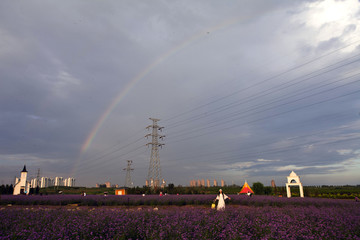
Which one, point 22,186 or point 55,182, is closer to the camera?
point 22,186

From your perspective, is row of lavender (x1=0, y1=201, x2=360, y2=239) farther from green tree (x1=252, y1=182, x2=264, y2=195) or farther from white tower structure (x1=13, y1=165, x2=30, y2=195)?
white tower structure (x1=13, y1=165, x2=30, y2=195)

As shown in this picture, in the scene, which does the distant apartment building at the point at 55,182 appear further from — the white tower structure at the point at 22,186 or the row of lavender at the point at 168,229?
the row of lavender at the point at 168,229

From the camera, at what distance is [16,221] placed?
5.59 m

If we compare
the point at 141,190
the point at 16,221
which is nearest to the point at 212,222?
the point at 16,221

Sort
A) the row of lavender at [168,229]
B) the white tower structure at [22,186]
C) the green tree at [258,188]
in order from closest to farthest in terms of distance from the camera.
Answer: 1. the row of lavender at [168,229]
2. the green tree at [258,188]
3. the white tower structure at [22,186]

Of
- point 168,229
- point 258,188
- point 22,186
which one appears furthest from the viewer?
point 22,186

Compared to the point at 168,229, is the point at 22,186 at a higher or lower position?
lower

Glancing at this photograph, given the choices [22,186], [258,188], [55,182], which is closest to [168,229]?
[258,188]

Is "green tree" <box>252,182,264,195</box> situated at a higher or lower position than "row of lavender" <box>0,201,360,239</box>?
lower

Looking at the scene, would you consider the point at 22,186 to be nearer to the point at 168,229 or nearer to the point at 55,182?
the point at 168,229

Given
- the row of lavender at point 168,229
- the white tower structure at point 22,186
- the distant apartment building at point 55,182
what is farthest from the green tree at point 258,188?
the distant apartment building at point 55,182

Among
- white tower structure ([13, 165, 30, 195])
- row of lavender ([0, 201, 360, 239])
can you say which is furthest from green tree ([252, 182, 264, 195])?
white tower structure ([13, 165, 30, 195])

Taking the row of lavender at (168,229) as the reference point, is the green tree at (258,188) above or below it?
below

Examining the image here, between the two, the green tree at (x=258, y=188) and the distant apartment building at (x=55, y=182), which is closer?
the green tree at (x=258, y=188)
